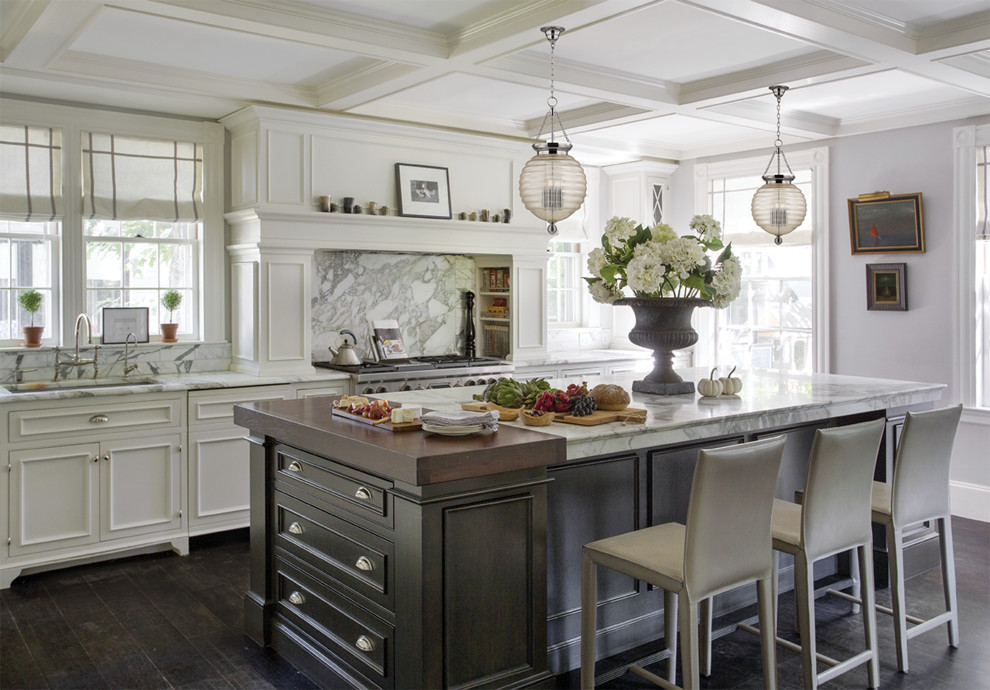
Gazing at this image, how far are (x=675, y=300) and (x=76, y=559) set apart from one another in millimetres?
3529

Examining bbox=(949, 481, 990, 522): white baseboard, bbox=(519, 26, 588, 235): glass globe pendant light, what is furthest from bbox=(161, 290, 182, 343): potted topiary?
bbox=(949, 481, 990, 522): white baseboard

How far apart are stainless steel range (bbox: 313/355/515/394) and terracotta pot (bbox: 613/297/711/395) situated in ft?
6.83

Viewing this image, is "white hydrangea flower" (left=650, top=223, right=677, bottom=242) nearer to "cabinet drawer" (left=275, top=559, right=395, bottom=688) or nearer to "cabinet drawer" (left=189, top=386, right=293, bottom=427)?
"cabinet drawer" (left=275, top=559, right=395, bottom=688)

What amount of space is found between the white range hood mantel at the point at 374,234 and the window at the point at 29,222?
3.48 feet

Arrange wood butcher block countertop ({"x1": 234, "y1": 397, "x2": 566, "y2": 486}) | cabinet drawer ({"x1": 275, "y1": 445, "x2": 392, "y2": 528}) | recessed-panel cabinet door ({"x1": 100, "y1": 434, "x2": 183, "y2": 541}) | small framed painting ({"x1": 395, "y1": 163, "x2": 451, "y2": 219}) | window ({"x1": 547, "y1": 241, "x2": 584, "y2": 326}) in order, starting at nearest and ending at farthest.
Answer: wood butcher block countertop ({"x1": 234, "y1": 397, "x2": 566, "y2": 486}) < cabinet drawer ({"x1": 275, "y1": 445, "x2": 392, "y2": 528}) < recessed-panel cabinet door ({"x1": 100, "y1": 434, "x2": 183, "y2": 541}) < small framed painting ({"x1": 395, "y1": 163, "x2": 451, "y2": 219}) < window ({"x1": 547, "y1": 241, "x2": 584, "y2": 326})

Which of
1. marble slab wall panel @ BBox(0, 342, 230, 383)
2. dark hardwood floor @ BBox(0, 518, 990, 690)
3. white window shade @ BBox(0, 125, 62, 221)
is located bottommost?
dark hardwood floor @ BBox(0, 518, 990, 690)

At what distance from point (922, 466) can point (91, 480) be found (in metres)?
4.16

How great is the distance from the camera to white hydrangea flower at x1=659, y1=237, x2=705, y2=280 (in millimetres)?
3674

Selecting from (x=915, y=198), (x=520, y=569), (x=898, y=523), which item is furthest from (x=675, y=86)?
(x=520, y=569)

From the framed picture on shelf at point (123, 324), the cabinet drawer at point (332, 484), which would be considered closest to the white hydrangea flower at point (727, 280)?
the cabinet drawer at point (332, 484)

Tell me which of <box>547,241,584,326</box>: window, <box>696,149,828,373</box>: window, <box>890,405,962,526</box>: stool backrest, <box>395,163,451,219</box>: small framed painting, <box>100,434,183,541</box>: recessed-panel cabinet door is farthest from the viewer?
<box>547,241,584,326</box>: window

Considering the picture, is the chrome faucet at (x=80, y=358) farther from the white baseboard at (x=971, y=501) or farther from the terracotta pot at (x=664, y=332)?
the white baseboard at (x=971, y=501)

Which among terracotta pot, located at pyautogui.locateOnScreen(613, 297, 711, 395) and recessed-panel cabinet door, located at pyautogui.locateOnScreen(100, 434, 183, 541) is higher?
terracotta pot, located at pyautogui.locateOnScreen(613, 297, 711, 395)

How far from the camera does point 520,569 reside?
2762 mm
